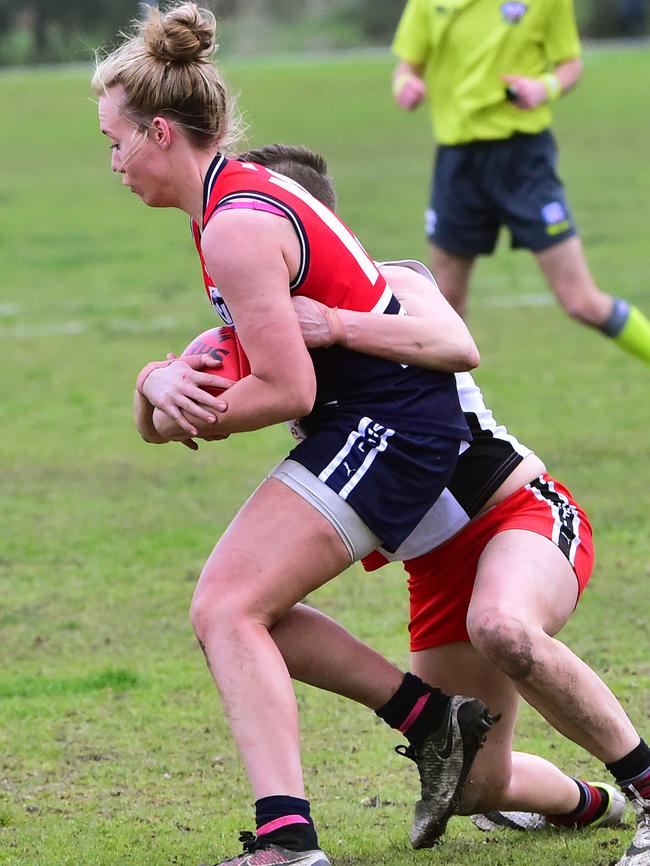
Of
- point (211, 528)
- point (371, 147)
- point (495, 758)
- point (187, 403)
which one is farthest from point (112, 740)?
point (371, 147)

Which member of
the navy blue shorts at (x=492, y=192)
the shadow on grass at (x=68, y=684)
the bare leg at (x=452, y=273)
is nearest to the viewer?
the shadow on grass at (x=68, y=684)

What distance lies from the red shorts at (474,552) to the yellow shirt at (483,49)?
15.8 feet

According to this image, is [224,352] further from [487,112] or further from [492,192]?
[487,112]

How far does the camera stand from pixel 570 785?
3.90 metres

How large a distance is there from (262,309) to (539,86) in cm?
533

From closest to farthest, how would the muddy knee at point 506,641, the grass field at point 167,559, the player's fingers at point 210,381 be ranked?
the muddy knee at point 506,641, the player's fingers at point 210,381, the grass field at point 167,559

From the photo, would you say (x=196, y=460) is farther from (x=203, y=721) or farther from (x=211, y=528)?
(x=203, y=721)

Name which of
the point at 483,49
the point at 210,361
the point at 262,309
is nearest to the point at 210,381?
the point at 210,361

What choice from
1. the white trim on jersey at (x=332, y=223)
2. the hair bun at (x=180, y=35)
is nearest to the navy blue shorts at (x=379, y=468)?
the white trim on jersey at (x=332, y=223)

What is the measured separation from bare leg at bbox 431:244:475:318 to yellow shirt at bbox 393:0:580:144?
63cm

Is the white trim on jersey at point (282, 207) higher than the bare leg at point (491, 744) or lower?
higher

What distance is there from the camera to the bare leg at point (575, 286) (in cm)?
775

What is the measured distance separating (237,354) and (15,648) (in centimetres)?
225

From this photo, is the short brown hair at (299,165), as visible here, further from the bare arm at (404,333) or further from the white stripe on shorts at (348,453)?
the white stripe on shorts at (348,453)
